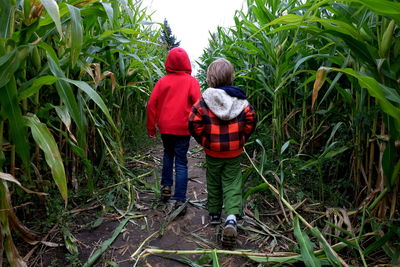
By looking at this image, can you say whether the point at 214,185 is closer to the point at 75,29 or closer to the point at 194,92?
the point at 194,92

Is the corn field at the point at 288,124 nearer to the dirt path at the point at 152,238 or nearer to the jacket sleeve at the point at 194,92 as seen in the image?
the dirt path at the point at 152,238

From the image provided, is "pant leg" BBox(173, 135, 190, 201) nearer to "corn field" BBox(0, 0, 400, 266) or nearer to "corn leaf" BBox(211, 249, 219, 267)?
"corn field" BBox(0, 0, 400, 266)

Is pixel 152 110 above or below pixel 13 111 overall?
below

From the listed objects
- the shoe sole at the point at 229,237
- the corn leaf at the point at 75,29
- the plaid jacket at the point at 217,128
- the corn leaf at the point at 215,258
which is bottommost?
the shoe sole at the point at 229,237

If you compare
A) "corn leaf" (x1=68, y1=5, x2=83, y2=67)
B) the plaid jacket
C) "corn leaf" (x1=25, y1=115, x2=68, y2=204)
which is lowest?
the plaid jacket

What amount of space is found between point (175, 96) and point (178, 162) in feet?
1.69

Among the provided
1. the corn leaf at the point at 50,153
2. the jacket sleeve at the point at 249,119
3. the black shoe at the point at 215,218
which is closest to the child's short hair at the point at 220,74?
the jacket sleeve at the point at 249,119

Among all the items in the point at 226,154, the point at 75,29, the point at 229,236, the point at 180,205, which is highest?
the point at 75,29

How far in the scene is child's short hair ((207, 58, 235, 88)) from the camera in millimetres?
1944

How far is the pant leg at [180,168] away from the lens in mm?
2256

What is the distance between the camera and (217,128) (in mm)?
1866

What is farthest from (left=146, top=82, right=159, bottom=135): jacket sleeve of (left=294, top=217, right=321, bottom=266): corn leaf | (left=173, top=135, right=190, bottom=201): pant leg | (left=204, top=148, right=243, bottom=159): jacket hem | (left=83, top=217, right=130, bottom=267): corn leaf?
(left=294, top=217, right=321, bottom=266): corn leaf

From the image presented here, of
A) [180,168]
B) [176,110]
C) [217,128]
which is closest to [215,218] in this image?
[180,168]

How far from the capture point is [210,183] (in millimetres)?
2025
